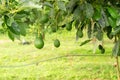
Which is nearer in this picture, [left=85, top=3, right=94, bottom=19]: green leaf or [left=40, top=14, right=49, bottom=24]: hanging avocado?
[left=85, top=3, right=94, bottom=19]: green leaf

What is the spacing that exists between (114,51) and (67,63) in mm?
4181

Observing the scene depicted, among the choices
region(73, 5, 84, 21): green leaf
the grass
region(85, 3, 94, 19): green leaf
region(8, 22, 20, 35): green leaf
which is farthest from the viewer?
the grass

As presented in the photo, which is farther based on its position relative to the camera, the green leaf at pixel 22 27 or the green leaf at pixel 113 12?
the green leaf at pixel 113 12

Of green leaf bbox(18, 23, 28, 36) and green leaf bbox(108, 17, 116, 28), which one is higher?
green leaf bbox(18, 23, 28, 36)

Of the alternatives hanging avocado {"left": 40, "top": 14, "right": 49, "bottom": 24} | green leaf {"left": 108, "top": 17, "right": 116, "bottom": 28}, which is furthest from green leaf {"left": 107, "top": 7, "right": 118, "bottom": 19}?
hanging avocado {"left": 40, "top": 14, "right": 49, "bottom": 24}

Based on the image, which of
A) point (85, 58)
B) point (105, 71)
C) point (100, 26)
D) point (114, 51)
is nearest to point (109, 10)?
point (100, 26)

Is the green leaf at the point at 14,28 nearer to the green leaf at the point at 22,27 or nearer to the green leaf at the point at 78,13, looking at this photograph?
the green leaf at the point at 22,27

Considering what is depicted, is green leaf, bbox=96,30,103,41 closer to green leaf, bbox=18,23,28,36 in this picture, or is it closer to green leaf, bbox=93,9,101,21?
green leaf, bbox=93,9,101,21

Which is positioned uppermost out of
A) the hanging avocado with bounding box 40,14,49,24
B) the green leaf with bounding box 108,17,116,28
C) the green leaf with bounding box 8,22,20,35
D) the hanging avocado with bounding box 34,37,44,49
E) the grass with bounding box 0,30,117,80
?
the green leaf with bounding box 8,22,20,35

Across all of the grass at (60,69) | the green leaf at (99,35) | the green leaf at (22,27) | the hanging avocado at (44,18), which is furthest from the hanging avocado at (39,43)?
the grass at (60,69)

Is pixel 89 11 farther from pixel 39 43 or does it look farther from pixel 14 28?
pixel 14 28

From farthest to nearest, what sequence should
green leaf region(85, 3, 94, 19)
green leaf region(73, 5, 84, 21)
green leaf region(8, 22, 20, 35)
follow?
green leaf region(73, 5, 84, 21) < green leaf region(85, 3, 94, 19) < green leaf region(8, 22, 20, 35)

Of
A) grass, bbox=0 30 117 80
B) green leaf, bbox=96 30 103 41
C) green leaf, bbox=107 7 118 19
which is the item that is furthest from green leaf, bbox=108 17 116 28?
grass, bbox=0 30 117 80

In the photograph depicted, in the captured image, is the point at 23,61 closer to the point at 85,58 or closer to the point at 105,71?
the point at 85,58
